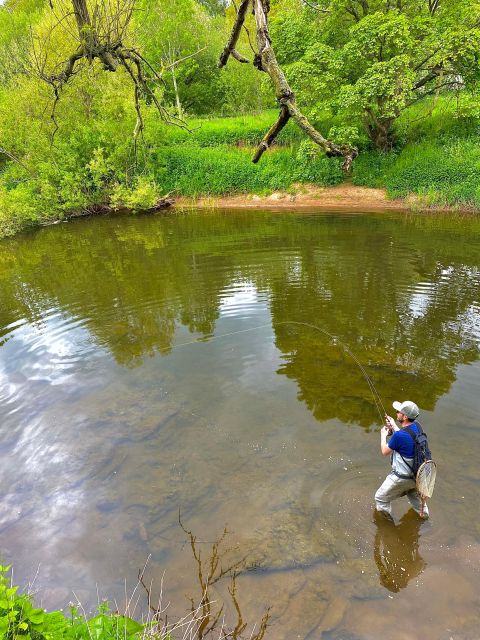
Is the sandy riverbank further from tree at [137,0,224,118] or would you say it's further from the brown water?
the brown water

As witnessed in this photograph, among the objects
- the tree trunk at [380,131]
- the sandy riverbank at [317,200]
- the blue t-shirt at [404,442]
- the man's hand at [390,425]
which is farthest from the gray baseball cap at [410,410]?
the tree trunk at [380,131]

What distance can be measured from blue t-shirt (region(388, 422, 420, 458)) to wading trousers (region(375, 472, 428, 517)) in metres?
0.37

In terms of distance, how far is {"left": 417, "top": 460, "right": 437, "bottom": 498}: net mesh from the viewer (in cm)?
502

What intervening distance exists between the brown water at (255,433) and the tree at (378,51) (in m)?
10.6

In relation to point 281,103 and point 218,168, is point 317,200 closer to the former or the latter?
point 218,168

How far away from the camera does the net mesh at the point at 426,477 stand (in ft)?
16.5

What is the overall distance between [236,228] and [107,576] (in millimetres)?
18586

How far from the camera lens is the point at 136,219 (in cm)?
2608

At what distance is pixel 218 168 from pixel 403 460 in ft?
88.8

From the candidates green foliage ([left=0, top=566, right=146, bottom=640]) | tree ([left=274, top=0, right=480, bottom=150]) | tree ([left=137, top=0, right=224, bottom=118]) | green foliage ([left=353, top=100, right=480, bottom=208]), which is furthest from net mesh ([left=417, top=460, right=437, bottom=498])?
tree ([left=137, top=0, right=224, bottom=118])

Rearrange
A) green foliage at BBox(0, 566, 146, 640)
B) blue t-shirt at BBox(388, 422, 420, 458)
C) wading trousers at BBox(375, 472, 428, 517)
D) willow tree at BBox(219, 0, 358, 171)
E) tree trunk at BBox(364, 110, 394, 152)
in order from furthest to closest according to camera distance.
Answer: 1. tree trunk at BBox(364, 110, 394, 152)
2. wading trousers at BBox(375, 472, 428, 517)
3. blue t-shirt at BBox(388, 422, 420, 458)
4. green foliage at BBox(0, 566, 146, 640)
5. willow tree at BBox(219, 0, 358, 171)

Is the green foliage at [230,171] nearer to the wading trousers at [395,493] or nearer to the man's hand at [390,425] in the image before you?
the man's hand at [390,425]

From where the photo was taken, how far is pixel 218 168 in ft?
95.7

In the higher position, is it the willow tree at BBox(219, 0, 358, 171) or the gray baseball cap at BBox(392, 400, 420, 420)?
the willow tree at BBox(219, 0, 358, 171)
